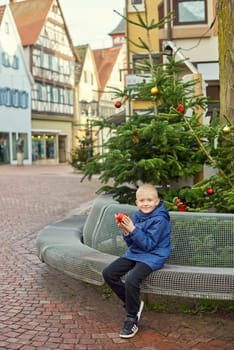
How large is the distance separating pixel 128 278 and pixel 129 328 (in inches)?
14.4

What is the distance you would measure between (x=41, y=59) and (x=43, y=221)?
121ft

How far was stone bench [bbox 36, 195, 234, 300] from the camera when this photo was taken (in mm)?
4246

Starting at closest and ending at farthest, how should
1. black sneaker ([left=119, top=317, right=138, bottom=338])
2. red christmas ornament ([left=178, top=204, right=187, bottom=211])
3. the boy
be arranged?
black sneaker ([left=119, top=317, right=138, bottom=338]) → the boy → red christmas ornament ([left=178, top=204, right=187, bottom=211])

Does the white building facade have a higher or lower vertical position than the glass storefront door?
higher

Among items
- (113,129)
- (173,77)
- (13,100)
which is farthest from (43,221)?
(13,100)

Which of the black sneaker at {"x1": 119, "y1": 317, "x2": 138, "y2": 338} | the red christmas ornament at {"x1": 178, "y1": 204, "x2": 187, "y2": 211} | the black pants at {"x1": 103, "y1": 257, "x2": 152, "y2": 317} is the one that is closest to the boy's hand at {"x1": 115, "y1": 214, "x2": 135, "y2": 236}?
the black pants at {"x1": 103, "y1": 257, "x2": 152, "y2": 317}

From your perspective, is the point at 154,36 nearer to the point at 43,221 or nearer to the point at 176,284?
the point at 43,221

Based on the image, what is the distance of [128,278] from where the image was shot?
421 centimetres

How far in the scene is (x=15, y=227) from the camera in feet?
31.3

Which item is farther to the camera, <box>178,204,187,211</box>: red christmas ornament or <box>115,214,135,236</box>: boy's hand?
<box>178,204,187,211</box>: red christmas ornament

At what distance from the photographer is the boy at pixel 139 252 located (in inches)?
164

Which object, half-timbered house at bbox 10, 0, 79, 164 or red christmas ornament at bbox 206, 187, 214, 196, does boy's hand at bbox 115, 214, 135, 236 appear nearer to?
red christmas ornament at bbox 206, 187, 214, 196

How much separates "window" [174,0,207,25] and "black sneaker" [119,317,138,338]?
954 centimetres

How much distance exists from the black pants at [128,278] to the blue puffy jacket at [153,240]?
0.06m
